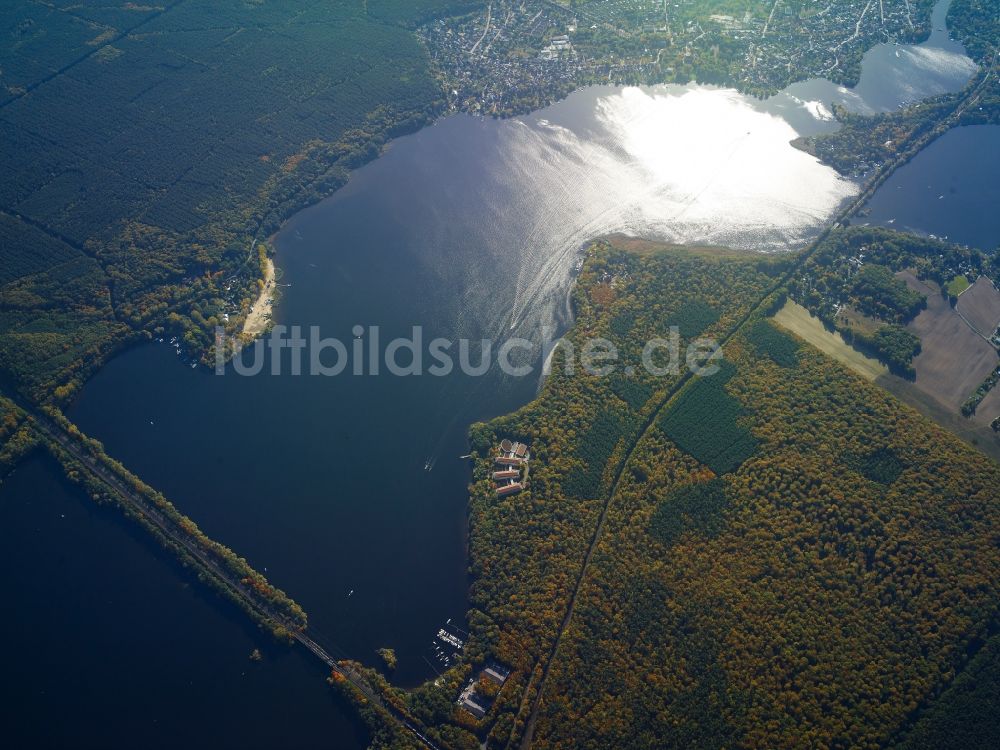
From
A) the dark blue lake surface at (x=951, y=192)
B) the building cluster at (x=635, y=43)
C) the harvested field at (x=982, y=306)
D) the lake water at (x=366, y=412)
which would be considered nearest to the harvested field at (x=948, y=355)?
the harvested field at (x=982, y=306)

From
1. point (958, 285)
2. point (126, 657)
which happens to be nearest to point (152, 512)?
point (126, 657)

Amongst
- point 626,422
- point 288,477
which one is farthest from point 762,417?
point 288,477

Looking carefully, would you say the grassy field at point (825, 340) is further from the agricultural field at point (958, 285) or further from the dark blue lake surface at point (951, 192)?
the dark blue lake surface at point (951, 192)

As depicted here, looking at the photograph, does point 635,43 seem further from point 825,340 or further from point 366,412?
point 366,412

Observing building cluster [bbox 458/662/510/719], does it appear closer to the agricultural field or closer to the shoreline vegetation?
the shoreline vegetation

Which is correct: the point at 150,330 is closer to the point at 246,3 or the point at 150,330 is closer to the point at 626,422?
the point at 626,422

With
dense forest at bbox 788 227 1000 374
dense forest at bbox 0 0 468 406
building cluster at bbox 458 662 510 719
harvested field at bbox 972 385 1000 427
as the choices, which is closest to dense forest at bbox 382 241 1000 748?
building cluster at bbox 458 662 510 719
